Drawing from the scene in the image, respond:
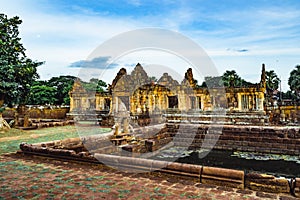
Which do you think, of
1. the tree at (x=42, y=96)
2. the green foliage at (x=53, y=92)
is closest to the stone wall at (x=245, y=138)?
the green foliage at (x=53, y=92)

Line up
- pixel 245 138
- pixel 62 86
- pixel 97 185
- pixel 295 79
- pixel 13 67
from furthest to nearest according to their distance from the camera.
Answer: pixel 62 86 → pixel 295 79 → pixel 13 67 → pixel 245 138 → pixel 97 185

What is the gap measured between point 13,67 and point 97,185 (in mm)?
12341

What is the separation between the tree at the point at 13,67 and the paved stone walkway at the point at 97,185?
359 inches

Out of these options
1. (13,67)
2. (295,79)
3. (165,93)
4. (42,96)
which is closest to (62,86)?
(42,96)

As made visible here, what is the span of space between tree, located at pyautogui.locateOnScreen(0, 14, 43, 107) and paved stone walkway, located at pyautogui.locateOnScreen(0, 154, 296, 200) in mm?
9108

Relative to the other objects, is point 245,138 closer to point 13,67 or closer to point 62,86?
point 13,67

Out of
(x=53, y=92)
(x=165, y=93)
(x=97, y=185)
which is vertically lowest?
(x=97, y=185)

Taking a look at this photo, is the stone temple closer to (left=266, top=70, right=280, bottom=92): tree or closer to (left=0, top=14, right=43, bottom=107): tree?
(left=0, top=14, right=43, bottom=107): tree

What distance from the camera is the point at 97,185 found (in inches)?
230

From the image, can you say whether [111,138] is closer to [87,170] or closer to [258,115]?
[87,170]

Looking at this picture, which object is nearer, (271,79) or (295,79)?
(295,79)

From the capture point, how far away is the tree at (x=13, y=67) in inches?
592

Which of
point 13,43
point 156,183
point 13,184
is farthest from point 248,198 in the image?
point 13,43

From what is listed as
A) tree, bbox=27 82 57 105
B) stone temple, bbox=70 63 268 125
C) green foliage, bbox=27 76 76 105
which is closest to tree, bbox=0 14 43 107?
stone temple, bbox=70 63 268 125
